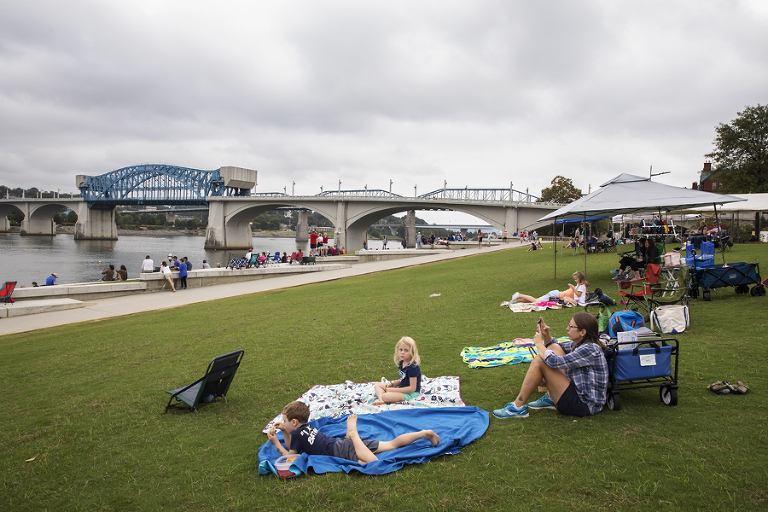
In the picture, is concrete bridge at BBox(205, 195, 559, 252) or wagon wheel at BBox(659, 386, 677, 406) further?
concrete bridge at BBox(205, 195, 559, 252)

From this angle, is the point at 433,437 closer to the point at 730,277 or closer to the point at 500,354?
the point at 500,354

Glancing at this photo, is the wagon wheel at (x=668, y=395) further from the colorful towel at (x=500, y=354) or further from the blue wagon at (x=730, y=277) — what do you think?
the blue wagon at (x=730, y=277)

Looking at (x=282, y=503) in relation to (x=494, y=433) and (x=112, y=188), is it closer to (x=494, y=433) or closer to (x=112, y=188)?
(x=494, y=433)

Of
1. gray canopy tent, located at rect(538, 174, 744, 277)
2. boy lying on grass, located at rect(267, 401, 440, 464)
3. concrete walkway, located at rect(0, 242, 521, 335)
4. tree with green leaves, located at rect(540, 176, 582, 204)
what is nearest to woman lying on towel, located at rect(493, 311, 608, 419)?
boy lying on grass, located at rect(267, 401, 440, 464)

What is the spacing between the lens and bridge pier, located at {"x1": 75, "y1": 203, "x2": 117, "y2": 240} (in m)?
109

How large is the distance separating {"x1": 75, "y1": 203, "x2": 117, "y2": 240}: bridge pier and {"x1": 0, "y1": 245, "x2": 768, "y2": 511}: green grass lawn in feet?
385

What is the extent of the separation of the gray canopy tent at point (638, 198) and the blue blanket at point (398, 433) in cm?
800

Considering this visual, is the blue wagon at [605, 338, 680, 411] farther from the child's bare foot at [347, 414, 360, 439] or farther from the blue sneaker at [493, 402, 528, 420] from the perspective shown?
the child's bare foot at [347, 414, 360, 439]

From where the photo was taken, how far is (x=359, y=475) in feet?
12.8

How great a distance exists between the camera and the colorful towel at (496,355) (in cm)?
659

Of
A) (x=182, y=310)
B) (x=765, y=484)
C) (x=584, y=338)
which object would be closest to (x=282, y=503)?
(x=584, y=338)

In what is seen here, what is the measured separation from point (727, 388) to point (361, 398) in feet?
13.2

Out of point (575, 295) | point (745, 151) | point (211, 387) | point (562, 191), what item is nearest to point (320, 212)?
A: point (562, 191)

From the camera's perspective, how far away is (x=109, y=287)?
19.0m
